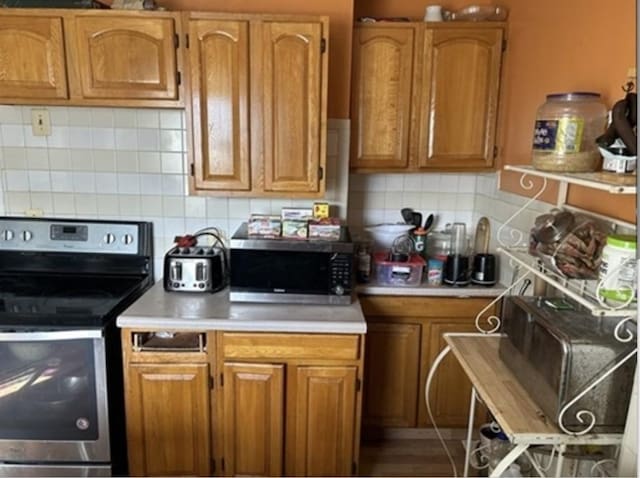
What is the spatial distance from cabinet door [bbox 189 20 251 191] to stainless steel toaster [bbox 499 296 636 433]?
1.30 meters

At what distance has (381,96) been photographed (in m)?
2.47

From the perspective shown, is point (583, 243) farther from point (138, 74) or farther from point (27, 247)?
point (27, 247)

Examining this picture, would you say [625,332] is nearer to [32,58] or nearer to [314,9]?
[314,9]

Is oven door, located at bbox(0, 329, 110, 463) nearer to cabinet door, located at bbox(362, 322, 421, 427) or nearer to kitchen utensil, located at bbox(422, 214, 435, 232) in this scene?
cabinet door, located at bbox(362, 322, 421, 427)

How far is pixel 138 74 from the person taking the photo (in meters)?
2.13

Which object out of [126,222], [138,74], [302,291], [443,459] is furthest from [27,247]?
[443,459]

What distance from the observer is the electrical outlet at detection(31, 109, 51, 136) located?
2.43 m

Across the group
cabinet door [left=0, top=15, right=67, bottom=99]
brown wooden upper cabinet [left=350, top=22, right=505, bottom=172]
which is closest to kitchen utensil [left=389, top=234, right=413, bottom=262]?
brown wooden upper cabinet [left=350, top=22, right=505, bottom=172]

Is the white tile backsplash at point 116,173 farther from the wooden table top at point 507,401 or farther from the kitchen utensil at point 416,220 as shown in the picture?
the wooden table top at point 507,401

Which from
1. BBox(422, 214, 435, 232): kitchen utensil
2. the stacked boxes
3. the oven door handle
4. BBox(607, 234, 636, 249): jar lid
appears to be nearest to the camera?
BBox(607, 234, 636, 249): jar lid

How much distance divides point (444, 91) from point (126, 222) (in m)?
1.65

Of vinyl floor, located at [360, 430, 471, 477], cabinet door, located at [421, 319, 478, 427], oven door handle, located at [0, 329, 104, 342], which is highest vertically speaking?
oven door handle, located at [0, 329, 104, 342]

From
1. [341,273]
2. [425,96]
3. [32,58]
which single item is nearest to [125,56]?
[32,58]

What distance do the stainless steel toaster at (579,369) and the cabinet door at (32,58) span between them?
79.7 inches
